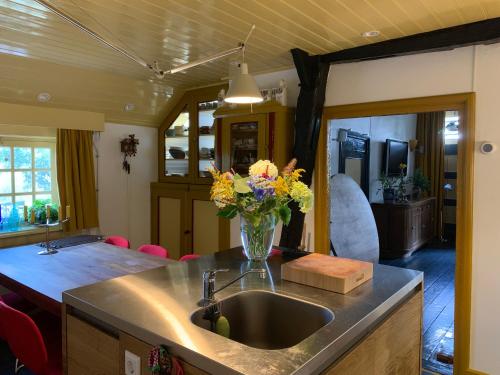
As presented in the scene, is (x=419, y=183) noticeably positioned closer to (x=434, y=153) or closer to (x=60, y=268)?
(x=434, y=153)

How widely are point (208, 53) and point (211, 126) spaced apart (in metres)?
1.30

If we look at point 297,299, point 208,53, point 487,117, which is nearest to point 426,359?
point 487,117

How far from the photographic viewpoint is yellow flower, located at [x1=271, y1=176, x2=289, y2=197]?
1.68 meters

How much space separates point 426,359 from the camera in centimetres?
297

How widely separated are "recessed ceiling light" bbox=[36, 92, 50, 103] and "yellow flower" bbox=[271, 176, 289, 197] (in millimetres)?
2911

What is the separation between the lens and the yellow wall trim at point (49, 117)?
11.5 feet

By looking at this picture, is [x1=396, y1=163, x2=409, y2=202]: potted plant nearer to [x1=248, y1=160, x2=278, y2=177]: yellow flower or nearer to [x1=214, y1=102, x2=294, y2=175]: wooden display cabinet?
[x1=214, y1=102, x2=294, y2=175]: wooden display cabinet

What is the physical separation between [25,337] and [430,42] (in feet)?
9.68

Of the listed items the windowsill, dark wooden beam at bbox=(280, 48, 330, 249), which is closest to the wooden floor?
dark wooden beam at bbox=(280, 48, 330, 249)

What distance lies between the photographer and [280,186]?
5.54 ft

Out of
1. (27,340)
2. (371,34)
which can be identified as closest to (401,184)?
(371,34)

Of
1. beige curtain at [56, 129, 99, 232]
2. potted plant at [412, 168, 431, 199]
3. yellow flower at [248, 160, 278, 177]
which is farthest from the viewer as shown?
potted plant at [412, 168, 431, 199]

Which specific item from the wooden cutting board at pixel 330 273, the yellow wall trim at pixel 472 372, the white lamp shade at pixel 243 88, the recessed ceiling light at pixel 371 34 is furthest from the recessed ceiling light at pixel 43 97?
the yellow wall trim at pixel 472 372

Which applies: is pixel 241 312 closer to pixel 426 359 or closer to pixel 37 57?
pixel 426 359
